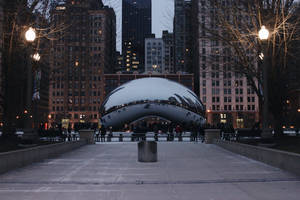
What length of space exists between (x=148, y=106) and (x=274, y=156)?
32.1m

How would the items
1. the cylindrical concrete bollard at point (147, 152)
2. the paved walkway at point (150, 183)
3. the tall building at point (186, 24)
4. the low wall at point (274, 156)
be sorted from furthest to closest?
the tall building at point (186, 24) → the cylindrical concrete bollard at point (147, 152) → the low wall at point (274, 156) → the paved walkway at point (150, 183)

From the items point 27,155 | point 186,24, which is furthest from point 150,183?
point 186,24

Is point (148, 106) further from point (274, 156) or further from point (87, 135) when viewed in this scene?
point (274, 156)

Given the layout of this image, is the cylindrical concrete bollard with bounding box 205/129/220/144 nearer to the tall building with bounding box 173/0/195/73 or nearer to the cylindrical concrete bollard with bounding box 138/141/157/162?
the tall building with bounding box 173/0/195/73

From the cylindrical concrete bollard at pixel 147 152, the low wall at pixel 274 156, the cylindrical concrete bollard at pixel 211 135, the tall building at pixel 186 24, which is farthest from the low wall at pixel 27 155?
the cylindrical concrete bollard at pixel 211 135

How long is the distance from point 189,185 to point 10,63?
1501 centimetres

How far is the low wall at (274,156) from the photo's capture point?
941 centimetres

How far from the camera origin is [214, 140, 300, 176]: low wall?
941 centimetres

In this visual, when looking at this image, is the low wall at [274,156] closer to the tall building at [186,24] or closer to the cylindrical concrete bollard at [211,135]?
the cylindrical concrete bollard at [211,135]

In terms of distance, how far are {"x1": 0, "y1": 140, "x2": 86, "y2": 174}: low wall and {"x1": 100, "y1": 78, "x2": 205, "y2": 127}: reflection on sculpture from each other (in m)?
25.1

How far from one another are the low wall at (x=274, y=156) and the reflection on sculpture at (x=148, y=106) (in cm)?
2657

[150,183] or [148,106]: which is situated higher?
[148,106]

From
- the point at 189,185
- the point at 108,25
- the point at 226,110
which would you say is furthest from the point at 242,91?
the point at 189,185

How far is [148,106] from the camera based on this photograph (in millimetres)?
42906
